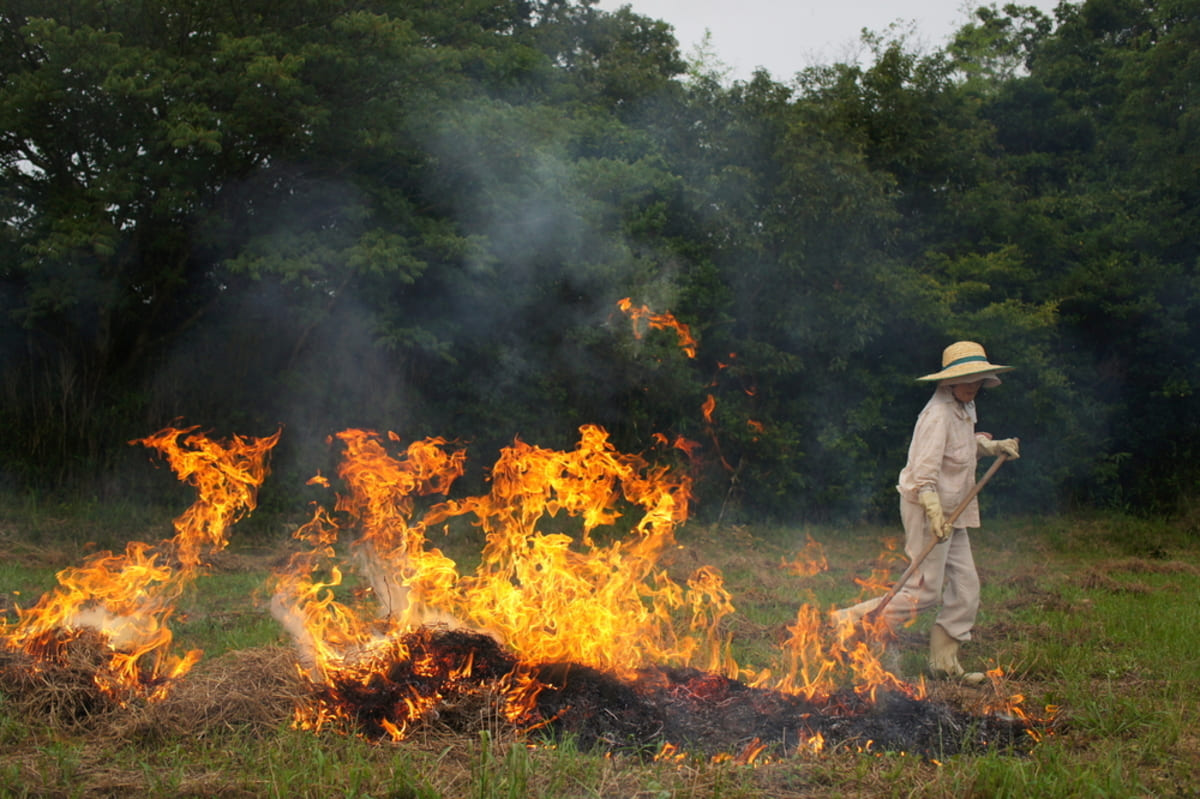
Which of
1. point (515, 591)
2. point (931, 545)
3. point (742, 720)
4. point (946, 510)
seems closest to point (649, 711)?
point (742, 720)

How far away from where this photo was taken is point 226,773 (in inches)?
148

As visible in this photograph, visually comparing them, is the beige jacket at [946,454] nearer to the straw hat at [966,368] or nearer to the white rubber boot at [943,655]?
the straw hat at [966,368]

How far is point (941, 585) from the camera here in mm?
5668

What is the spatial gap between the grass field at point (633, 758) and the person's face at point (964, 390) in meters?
1.64

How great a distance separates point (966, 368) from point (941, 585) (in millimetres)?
1306

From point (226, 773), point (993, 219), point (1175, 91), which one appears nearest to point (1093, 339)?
point (993, 219)

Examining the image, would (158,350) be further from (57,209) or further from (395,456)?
(395,456)

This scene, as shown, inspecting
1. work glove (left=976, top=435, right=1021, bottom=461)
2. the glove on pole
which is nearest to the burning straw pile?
the glove on pole

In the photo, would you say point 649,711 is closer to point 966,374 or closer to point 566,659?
point 566,659

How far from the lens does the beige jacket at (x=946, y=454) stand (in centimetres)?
564

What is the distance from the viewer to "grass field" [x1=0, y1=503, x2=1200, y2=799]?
3666 mm

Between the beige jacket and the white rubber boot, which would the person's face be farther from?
the white rubber boot

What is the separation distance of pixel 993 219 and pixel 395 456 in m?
9.39

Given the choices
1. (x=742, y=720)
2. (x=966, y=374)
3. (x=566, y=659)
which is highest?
(x=966, y=374)
